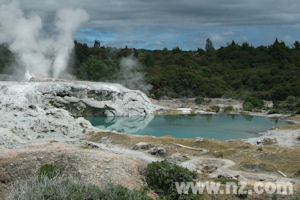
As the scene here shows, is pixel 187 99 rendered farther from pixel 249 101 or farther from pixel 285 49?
pixel 285 49

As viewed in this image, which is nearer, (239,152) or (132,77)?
(239,152)

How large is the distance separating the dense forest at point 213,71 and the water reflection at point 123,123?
1542cm

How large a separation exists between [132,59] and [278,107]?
30194 mm

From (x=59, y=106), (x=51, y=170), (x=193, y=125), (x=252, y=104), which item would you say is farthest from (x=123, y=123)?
(x=51, y=170)

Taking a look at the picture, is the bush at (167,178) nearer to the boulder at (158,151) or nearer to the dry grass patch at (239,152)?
the dry grass patch at (239,152)

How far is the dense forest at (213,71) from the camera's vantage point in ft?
174

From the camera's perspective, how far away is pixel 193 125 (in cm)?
3234

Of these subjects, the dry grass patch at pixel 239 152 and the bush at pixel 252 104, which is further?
the bush at pixel 252 104

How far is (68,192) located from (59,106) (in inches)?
1059

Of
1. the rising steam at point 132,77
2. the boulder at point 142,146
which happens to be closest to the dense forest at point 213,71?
the rising steam at point 132,77

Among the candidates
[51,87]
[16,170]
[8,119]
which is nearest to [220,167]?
[16,170]

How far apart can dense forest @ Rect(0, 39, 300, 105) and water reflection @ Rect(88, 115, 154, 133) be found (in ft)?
50.6

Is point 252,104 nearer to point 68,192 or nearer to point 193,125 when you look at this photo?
point 193,125

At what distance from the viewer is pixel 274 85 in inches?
2153
